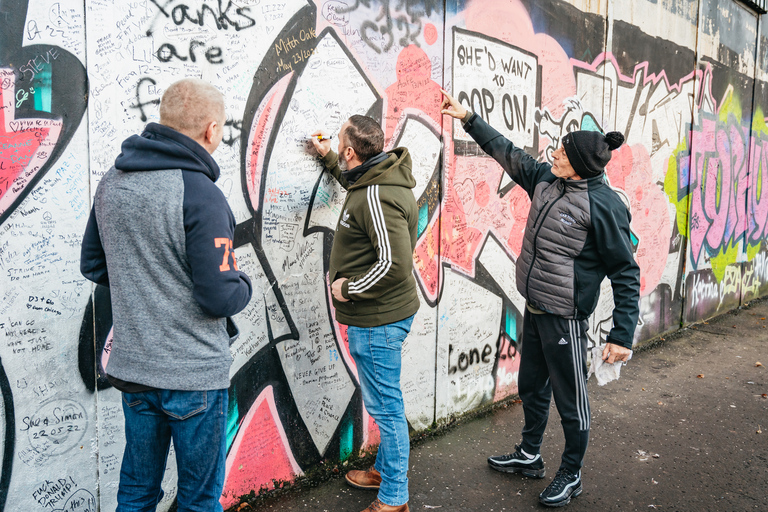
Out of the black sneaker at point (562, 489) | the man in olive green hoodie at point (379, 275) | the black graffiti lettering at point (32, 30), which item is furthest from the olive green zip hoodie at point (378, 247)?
the black graffiti lettering at point (32, 30)

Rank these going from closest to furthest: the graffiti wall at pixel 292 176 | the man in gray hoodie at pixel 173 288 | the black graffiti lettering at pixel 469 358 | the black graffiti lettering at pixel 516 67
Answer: the man in gray hoodie at pixel 173 288
the graffiti wall at pixel 292 176
the black graffiti lettering at pixel 469 358
the black graffiti lettering at pixel 516 67

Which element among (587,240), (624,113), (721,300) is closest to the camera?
(587,240)

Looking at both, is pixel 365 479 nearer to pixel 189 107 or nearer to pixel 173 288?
pixel 173 288

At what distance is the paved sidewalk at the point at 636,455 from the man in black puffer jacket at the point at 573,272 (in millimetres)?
337

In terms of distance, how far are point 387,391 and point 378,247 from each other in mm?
758

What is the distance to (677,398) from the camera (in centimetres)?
492

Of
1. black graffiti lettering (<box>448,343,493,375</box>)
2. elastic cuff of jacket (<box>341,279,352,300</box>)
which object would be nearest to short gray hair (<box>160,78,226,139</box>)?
elastic cuff of jacket (<box>341,279,352,300</box>)

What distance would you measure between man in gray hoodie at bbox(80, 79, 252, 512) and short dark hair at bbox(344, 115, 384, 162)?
89 cm

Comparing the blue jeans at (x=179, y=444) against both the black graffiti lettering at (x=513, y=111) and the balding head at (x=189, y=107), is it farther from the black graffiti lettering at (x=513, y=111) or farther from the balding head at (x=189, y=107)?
the black graffiti lettering at (x=513, y=111)

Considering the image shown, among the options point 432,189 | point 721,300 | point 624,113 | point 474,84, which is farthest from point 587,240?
point 721,300

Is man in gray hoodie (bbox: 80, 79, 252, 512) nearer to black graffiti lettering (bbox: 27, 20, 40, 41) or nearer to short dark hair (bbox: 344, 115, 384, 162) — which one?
black graffiti lettering (bbox: 27, 20, 40, 41)

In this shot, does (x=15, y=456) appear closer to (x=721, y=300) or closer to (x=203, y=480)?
(x=203, y=480)

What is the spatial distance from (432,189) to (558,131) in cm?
168

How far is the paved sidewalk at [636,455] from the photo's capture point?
128 inches
